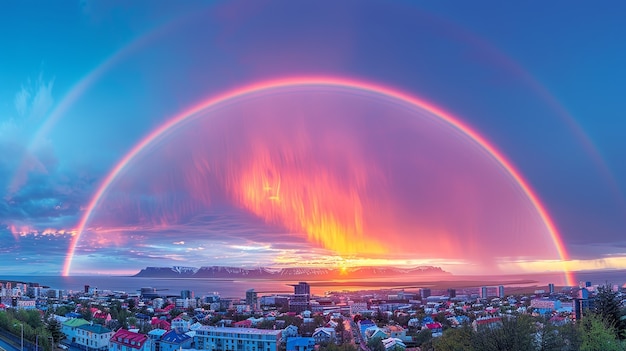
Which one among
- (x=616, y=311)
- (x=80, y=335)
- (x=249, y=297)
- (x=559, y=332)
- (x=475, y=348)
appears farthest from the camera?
(x=249, y=297)

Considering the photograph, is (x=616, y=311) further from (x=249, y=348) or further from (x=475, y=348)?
(x=249, y=348)

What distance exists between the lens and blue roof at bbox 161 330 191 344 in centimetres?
2253

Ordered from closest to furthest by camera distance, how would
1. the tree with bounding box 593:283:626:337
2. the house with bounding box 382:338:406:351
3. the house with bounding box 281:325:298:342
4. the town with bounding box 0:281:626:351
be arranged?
1. the town with bounding box 0:281:626:351
2. the tree with bounding box 593:283:626:337
3. the house with bounding box 382:338:406:351
4. the house with bounding box 281:325:298:342

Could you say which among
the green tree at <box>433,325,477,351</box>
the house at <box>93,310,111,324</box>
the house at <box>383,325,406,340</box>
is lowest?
the house at <box>93,310,111,324</box>

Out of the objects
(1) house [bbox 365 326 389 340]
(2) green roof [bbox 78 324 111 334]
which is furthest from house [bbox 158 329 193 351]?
(1) house [bbox 365 326 389 340]

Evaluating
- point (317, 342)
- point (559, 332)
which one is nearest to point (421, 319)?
point (317, 342)

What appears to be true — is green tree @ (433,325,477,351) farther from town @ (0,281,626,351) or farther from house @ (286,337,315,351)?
house @ (286,337,315,351)

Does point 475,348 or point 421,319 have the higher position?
→ point 475,348

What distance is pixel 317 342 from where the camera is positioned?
23.3 metres

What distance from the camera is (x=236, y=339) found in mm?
22562

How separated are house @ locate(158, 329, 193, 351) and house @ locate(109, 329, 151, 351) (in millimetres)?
598

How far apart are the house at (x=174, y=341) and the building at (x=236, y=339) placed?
1.92 ft

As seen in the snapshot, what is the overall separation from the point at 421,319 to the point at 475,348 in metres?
22.8

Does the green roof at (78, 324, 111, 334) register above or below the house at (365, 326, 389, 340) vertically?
above
